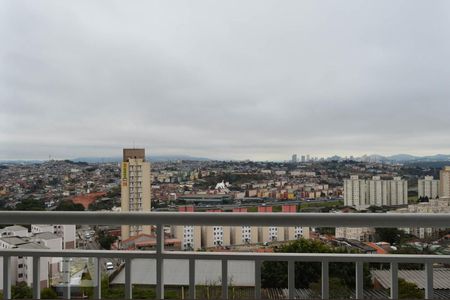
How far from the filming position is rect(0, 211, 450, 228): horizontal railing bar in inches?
63.0

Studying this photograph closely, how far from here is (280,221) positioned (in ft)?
5.39

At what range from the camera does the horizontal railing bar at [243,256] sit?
1609 mm

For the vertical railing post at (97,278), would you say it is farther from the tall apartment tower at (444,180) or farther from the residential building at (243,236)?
the tall apartment tower at (444,180)

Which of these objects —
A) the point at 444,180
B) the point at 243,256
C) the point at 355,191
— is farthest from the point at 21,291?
the point at 444,180

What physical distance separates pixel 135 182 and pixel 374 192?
1437 millimetres

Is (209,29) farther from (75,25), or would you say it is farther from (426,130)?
(426,130)

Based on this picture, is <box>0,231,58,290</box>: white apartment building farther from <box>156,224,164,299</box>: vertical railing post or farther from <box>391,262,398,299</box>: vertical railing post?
<box>391,262,398,299</box>: vertical railing post

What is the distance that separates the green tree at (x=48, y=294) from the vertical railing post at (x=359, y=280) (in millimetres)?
1430

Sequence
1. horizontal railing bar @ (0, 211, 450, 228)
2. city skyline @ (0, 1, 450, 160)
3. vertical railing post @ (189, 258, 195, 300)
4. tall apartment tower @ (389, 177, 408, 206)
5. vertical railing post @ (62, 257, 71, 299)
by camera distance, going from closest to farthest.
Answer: horizontal railing bar @ (0, 211, 450, 228) < vertical railing post @ (189, 258, 195, 300) < vertical railing post @ (62, 257, 71, 299) < tall apartment tower @ (389, 177, 408, 206) < city skyline @ (0, 1, 450, 160)

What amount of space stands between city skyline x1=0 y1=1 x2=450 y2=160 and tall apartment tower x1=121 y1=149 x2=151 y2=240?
11 cm

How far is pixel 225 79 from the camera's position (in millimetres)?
2449

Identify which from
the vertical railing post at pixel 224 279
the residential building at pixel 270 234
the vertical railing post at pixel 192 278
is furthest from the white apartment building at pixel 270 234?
the vertical railing post at pixel 192 278

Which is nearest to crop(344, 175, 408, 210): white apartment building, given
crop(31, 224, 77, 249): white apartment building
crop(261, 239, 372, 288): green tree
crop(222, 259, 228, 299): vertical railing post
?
crop(261, 239, 372, 288): green tree

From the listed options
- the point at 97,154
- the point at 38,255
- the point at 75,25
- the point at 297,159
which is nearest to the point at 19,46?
the point at 75,25
